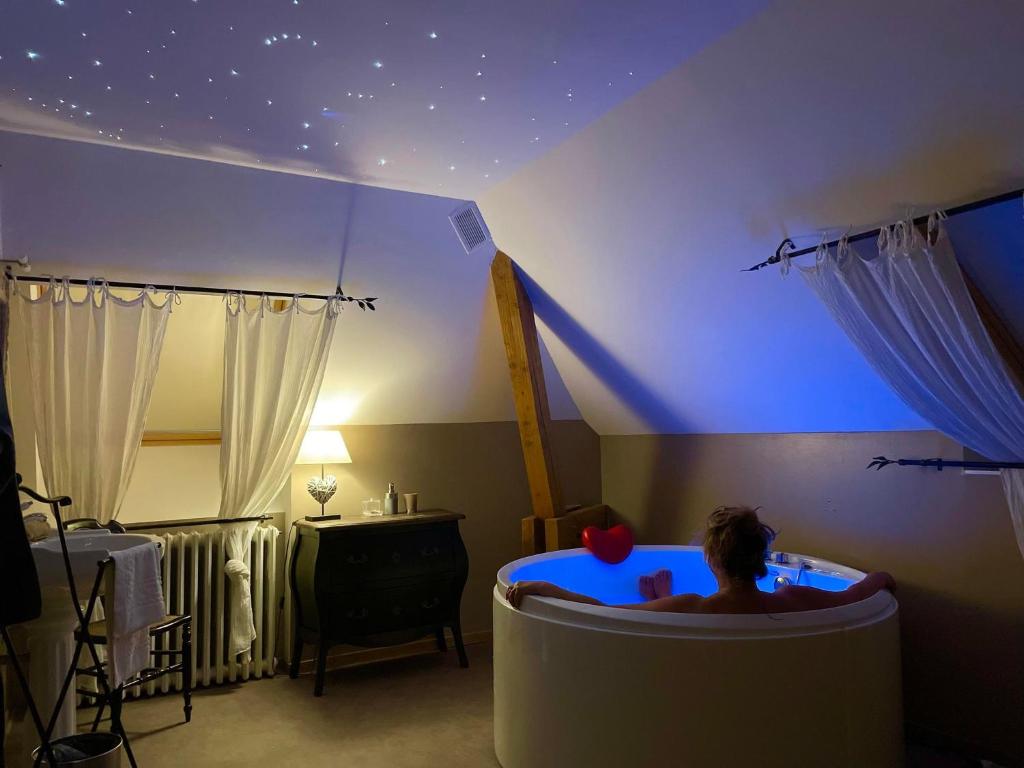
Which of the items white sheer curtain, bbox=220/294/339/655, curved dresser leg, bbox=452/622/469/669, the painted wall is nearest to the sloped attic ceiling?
the painted wall

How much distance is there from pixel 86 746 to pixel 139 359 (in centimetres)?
175

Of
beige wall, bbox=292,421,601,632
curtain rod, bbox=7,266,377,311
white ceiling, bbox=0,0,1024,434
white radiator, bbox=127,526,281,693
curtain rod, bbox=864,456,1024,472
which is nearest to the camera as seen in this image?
white ceiling, bbox=0,0,1024,434

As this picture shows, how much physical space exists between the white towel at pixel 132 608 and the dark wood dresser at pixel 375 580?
1.16m

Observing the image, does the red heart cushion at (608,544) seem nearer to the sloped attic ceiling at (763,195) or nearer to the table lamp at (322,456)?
the sloped attic ceiling at (763,195)

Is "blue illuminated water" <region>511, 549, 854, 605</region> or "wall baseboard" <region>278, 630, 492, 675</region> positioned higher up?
"blue illuminated water" <region>511, 549, 854, 605</region>

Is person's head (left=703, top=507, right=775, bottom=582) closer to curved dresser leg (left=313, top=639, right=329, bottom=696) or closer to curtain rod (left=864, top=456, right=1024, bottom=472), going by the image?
curtain rod (left=864, top=456, right=1024, bottom=472)

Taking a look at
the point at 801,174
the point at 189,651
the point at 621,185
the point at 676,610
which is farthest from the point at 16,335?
the point at 801,174

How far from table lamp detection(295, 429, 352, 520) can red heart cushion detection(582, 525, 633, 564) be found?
1.36 metres

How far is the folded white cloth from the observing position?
12.7 feet

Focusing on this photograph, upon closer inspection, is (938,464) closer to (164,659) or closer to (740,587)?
(740,587)

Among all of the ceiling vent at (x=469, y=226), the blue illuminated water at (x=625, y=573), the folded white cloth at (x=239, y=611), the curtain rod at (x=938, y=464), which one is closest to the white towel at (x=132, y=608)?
the folded white cloth at (x=239, y=611)

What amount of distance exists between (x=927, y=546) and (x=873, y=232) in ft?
4.45

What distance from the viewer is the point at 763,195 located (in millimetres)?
2812

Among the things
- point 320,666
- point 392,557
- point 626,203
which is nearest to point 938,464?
point 626,203
